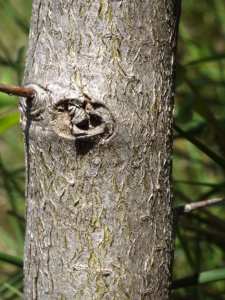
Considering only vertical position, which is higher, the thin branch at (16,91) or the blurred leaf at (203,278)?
the thin branch at (16,91)

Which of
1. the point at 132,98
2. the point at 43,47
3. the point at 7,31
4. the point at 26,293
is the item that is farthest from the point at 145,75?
the point at 7,31

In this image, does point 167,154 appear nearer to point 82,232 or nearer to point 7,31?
point 82,232

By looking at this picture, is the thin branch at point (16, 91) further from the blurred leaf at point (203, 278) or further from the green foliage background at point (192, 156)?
the blurred leaf at point (203, 278)

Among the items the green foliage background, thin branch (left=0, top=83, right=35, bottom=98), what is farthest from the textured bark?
the green foliage background

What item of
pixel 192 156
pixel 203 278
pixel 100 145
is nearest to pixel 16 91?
pixel 100 145

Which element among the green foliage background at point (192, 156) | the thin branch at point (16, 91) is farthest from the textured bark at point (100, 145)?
the green foliage background at point (192, 156)

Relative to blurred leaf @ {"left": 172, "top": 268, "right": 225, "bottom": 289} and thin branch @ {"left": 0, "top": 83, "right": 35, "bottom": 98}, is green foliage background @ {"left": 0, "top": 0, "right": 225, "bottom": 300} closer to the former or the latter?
blurred leaf @ {"left": 172, "top": 268, "right": 225, "bottom": 289}

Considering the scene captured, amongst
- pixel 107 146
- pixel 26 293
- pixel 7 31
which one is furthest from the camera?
pixel 7 31
